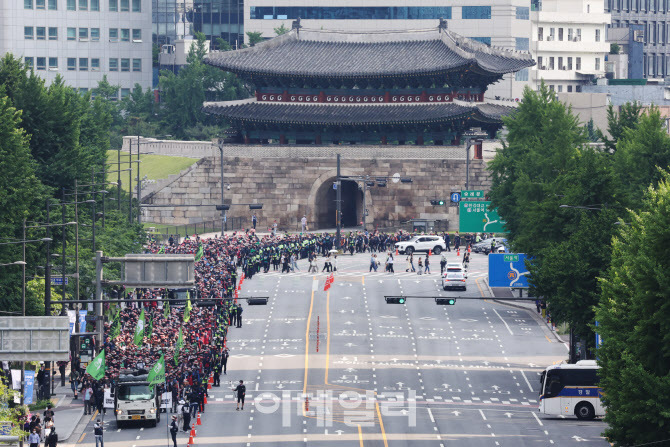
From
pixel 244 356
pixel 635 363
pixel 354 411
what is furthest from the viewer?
pixel 244 356

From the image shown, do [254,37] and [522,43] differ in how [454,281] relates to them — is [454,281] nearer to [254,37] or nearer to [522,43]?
[254,37]

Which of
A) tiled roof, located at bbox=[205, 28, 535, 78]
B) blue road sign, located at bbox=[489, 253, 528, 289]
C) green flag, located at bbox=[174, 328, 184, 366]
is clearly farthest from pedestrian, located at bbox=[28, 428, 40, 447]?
tiled roof, located at bbox=[205, 28, 535, 78]

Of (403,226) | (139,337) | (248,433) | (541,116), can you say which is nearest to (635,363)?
(248,433)

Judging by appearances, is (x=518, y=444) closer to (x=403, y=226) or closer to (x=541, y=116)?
(x=541, y=116)

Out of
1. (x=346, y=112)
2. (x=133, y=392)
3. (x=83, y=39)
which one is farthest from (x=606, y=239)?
(x=83, y=39)

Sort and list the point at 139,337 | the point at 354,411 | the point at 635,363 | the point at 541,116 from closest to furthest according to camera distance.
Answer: the point at 635,363, the point at 354,411, the point at 139,337, the point at 541,116

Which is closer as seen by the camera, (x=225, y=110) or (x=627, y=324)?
(x=627, y=324)
